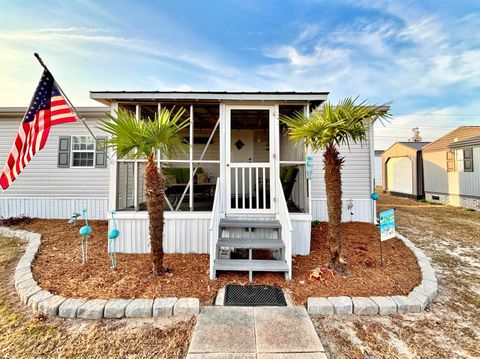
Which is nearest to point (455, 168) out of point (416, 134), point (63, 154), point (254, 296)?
point (254, 296)

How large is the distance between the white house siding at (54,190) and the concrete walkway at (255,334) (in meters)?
6.44

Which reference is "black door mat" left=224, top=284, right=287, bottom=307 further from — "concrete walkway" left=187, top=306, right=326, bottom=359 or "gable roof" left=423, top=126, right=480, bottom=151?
"gable roof" left=423, top=126, right=480, bottom=151

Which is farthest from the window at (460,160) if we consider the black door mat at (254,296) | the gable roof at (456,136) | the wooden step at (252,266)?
the black door mat at (254,296)

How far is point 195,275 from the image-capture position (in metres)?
3.45

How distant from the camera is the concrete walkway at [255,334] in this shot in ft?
6.54

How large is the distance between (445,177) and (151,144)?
48.2ft

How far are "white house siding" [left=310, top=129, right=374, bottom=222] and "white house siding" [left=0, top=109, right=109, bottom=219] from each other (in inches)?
275

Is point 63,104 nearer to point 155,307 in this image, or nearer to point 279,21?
point 155,307

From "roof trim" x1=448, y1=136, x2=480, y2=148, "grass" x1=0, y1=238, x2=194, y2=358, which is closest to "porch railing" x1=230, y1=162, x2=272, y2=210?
"grass" x1=0, y1=238, x2=194, y2=358

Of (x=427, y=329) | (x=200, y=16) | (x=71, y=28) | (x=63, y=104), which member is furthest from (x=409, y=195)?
(x=71, y=28)

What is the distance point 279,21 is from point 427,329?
381 inches

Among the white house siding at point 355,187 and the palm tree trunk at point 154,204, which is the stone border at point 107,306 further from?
the white house siding at point 355,187

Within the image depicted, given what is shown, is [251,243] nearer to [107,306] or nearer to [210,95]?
[107,306]

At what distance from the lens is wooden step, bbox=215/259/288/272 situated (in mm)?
3312
